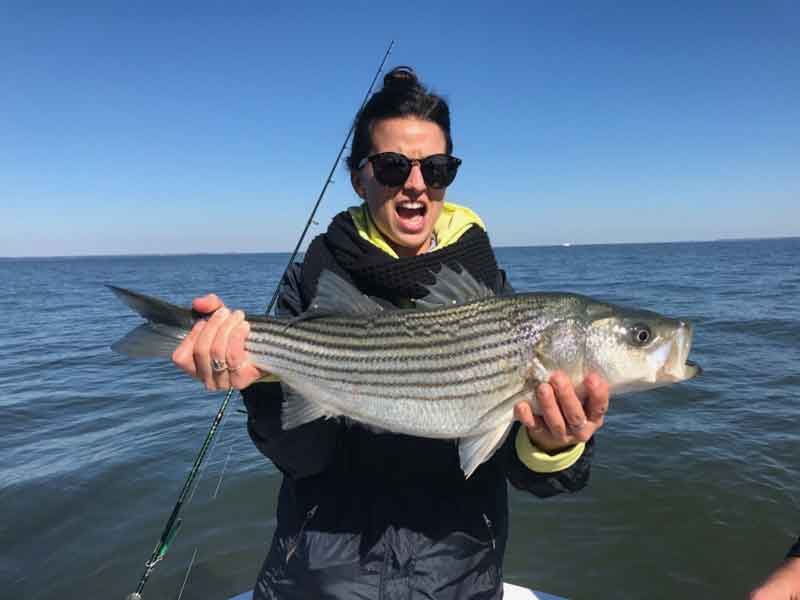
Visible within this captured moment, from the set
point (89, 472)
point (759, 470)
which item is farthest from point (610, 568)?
point (89, 472)

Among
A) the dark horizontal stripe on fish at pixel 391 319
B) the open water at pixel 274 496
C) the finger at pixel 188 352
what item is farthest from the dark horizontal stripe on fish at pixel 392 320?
the open water at pixel 274 496

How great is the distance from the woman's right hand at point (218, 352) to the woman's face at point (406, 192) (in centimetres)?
128

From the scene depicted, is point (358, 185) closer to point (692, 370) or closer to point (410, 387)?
point (410, 387)

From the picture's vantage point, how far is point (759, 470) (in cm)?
921

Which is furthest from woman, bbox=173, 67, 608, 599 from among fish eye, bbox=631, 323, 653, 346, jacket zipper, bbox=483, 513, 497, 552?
fish eye, bbox=631, 323, 653, 346

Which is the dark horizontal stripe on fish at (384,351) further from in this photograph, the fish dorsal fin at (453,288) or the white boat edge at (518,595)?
the white boat edge at (518,595)

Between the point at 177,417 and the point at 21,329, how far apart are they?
1961 cm

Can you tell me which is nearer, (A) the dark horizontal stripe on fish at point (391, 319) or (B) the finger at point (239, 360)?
(A) the dark horizontal stripe on fish at point (391, 319)

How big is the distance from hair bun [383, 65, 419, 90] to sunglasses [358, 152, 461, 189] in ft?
1.90

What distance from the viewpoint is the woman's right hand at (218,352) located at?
131 inches

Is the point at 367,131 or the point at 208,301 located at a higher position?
the point at 367,131

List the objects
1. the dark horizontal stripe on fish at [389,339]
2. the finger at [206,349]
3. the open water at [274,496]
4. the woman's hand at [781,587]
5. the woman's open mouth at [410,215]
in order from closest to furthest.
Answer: the woman's hand at [781,587], the dark horizontal stripe on fish at [389,339], the finger at [206,349], the woman's open mouth at [410,215], the open water at [274,496]

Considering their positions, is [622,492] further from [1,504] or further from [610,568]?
[1,504]

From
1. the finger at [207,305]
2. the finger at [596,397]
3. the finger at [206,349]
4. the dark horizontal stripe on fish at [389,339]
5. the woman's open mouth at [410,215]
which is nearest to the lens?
the finger at [596,397]
